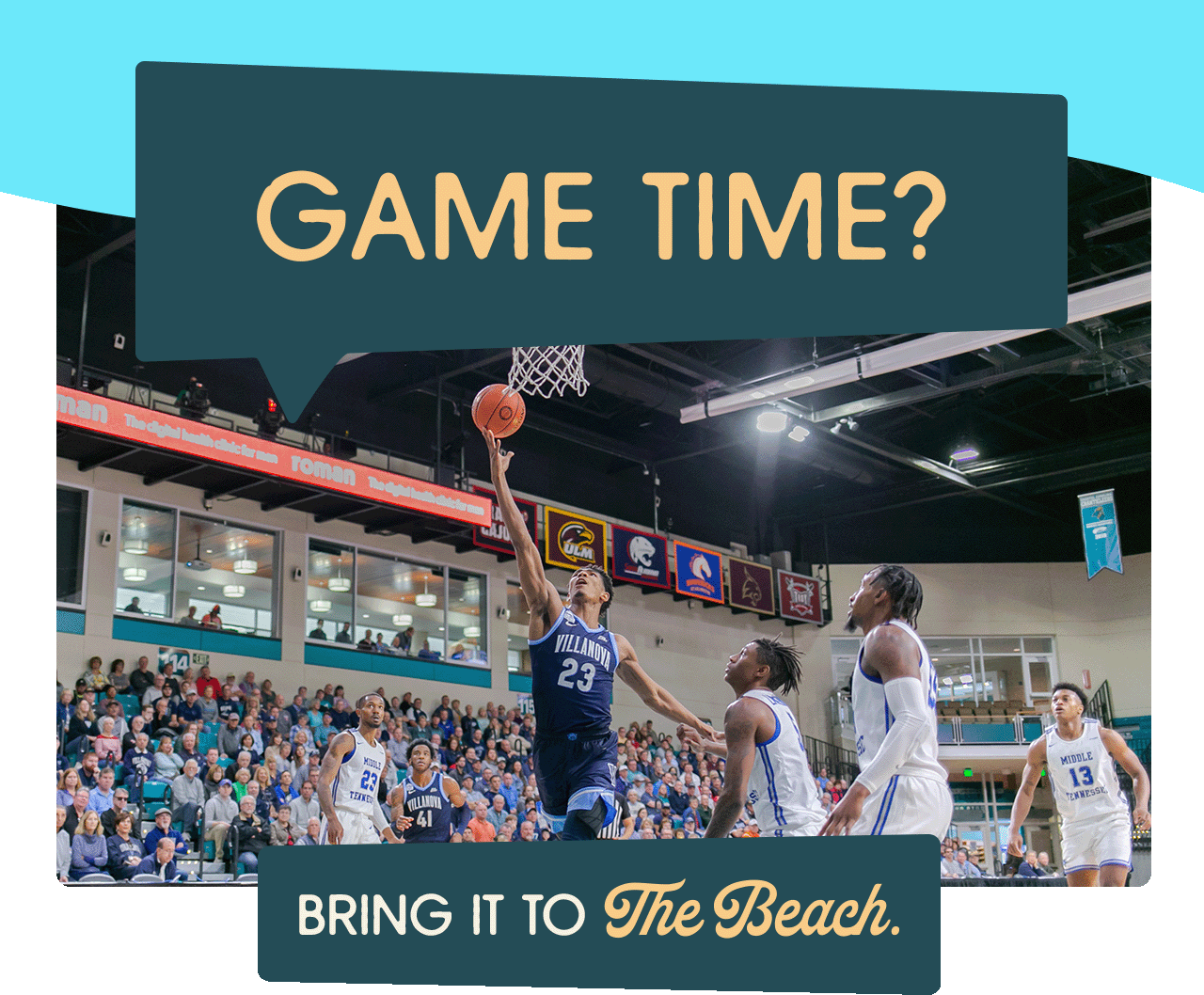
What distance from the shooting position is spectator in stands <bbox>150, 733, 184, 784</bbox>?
1319cm

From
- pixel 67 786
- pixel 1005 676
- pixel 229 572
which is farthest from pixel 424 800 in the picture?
pixel 1005 676

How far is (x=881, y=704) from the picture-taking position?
4980 millimetres

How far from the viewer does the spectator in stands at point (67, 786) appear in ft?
40.0

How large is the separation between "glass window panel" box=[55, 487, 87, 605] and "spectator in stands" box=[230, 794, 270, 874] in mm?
4276

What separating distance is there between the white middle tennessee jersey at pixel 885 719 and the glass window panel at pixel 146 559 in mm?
13425

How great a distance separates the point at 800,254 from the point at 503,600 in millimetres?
18258

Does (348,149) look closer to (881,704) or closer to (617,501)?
(881,704)

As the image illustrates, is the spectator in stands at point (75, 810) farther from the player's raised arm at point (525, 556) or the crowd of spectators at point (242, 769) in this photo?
the player's raised arm at point (525, 556)

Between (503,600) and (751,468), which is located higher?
(751,468)

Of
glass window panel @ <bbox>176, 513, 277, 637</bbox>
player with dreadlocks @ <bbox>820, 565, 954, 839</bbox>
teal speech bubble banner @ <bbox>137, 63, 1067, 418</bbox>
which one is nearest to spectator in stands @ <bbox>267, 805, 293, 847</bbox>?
glass window panel @ <bbox>176, 513, 277, 637</bbox>
